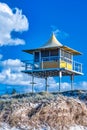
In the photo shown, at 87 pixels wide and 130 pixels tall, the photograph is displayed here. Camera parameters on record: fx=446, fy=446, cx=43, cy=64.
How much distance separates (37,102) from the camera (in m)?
20.9

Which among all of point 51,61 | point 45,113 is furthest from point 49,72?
point 45,113

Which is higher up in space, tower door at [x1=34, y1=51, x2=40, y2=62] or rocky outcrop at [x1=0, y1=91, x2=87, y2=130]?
tower door at [x1=34, y1=51, x2=40, y2=62]

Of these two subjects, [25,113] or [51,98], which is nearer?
[25,113]

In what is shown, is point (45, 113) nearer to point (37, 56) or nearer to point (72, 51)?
point (37, 56)

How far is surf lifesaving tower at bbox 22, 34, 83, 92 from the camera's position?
47188 mm

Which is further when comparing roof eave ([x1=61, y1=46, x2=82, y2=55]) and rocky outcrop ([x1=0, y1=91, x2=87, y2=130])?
roof eave ([x1=61, y1=46, x2=82, y2=55])

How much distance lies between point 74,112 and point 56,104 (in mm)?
951

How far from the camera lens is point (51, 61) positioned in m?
47.7

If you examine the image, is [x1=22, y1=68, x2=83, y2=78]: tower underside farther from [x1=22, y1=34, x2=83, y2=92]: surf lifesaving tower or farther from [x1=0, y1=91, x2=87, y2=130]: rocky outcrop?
[x1=0, y1=91, x2=87, y2=130]: rocky outcrop

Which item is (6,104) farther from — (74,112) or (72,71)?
(72,71)

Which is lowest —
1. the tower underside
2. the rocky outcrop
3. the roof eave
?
the rocky outcrop

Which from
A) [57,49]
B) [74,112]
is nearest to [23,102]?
[74,112]

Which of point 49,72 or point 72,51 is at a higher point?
point 72,51

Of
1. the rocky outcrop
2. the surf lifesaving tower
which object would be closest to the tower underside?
the surf lifesaving tower
